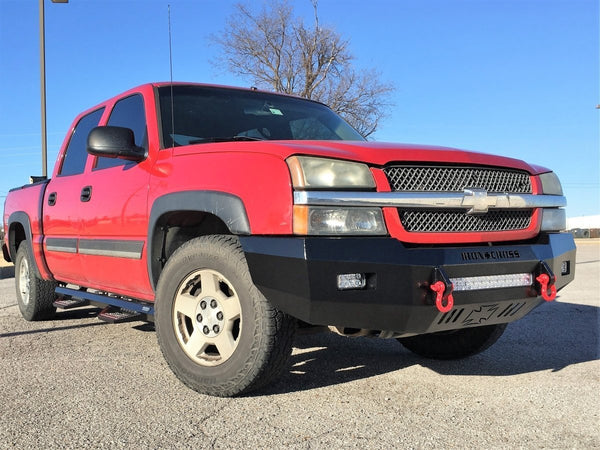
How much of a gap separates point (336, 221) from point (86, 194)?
8.29 ft

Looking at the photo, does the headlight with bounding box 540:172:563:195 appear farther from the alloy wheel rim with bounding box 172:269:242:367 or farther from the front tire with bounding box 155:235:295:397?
the alloy wheel rim with bounding box 172:269:242:367

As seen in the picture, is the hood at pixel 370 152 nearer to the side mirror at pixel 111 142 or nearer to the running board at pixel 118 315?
the side mirror at pixel 111 142

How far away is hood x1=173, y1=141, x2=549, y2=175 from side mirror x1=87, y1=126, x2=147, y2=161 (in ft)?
1.85

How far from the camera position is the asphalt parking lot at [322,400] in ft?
8.30

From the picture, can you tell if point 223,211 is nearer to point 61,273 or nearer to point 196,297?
point 196,297

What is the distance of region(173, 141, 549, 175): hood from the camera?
2.73 m

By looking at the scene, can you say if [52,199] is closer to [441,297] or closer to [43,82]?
[441,297]

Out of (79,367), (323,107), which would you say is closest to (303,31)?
(323,107)

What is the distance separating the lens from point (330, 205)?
261 centimetres

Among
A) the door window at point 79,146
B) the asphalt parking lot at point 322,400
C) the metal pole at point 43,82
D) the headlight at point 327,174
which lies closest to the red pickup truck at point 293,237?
the headlight at point 327,174

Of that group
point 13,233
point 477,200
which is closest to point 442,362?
point 477,200

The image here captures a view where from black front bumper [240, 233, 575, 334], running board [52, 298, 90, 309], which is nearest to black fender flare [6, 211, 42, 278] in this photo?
A: running board [52, 298, 90, 309]

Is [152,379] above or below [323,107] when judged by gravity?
below

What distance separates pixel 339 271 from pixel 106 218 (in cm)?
218
